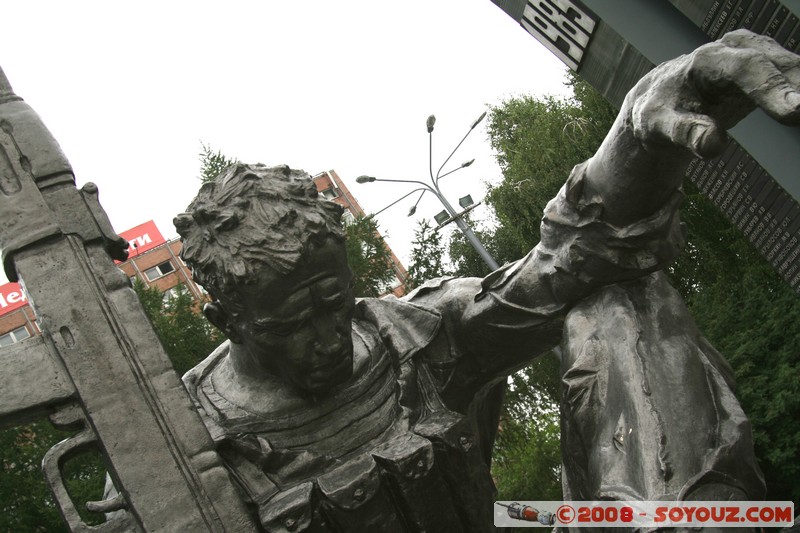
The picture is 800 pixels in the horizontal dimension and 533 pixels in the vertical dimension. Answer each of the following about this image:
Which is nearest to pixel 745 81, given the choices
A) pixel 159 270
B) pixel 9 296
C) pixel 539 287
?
pixel 539 287

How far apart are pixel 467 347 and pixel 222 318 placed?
2.78ft

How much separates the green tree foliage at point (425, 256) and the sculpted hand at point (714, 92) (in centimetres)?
1609

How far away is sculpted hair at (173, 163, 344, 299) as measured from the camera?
9.52 feet

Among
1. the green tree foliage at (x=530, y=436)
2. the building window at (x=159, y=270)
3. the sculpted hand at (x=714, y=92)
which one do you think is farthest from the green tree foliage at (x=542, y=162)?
the building window at (x=159, y=270)

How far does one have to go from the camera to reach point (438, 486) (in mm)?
3217

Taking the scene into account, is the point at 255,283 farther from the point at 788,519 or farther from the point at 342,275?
the point at 788,519

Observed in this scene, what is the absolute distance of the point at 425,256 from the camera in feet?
62.3

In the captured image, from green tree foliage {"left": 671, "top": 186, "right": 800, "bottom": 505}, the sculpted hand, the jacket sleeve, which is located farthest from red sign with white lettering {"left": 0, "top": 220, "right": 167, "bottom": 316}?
the sculpted hand

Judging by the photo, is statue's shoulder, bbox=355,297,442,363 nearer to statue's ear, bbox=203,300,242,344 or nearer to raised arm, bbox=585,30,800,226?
statue's ear, bbox=203,300,242,344

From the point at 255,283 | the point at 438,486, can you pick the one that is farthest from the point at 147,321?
the point at 438,486

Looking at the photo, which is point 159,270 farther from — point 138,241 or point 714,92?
point 714,92

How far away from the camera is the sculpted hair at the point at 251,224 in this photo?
2.90 metres

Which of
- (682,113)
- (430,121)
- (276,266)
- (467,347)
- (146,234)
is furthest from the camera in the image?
(146,234)

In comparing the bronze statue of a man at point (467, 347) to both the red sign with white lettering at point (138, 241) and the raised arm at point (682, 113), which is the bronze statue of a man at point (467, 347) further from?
the red sign with white lettering at point (138, 241)
